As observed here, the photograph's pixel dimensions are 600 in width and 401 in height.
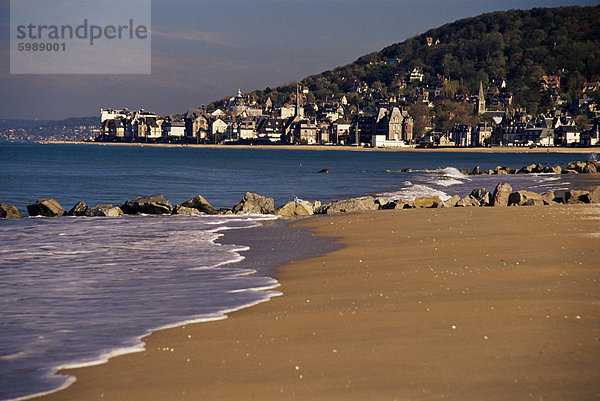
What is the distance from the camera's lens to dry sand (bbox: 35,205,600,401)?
192 inches

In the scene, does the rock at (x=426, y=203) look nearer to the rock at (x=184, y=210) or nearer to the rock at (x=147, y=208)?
the rock at (x=184, y=210)

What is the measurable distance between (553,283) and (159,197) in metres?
16.1

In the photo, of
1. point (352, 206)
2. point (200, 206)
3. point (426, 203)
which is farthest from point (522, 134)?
point (200, 206)

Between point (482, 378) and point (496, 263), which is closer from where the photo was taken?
point (482, 378)

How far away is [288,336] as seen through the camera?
6340 millimetres

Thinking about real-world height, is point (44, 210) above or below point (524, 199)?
below

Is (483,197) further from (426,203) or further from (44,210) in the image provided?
(44,210)

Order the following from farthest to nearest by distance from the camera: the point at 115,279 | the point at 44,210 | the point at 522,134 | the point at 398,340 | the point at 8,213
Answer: the point at 522,134, the point at 44,210, the point at 8,213, the point at 115,279, the point at 398,340

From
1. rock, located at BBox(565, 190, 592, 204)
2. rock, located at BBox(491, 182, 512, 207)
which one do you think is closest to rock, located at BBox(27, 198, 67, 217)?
rock, located at BBox(491, 182, 512, 207)

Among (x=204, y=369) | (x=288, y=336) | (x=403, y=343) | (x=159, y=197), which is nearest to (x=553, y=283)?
(x=403, y=343)

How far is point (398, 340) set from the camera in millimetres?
5957

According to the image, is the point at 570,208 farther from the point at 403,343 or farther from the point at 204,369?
the point at 204,369

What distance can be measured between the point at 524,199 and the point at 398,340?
53.2 feet

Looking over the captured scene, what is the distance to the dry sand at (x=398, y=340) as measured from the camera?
4887 mm
